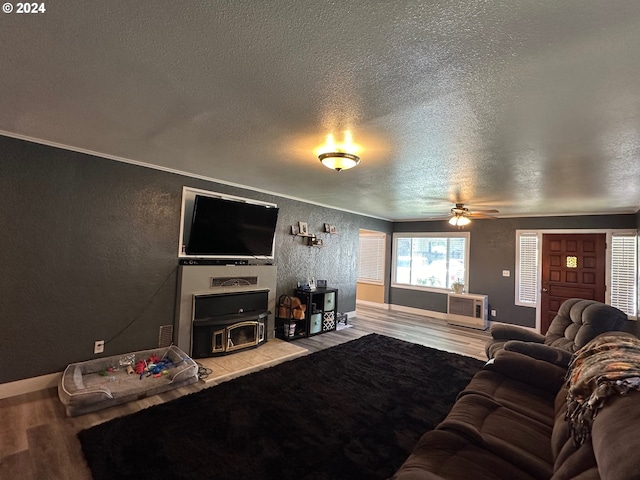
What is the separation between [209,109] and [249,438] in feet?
8.06

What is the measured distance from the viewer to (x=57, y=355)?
2971 mm

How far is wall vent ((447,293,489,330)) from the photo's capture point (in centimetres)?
618

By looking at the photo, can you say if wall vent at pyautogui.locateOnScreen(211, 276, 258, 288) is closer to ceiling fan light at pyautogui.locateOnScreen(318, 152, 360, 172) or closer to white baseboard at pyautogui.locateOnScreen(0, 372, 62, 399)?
white baseboard at pyautogui.locateOnScreen(0, 372, 62, 399)

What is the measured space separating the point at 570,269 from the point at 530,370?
447 centimetres

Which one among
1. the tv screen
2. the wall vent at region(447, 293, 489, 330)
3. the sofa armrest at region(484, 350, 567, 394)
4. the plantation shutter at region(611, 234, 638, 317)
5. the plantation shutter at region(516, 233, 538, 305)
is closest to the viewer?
the sofa armrest at region(484, 350, 567, 394)

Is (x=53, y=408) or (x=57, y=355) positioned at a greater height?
(x=57, y=355)

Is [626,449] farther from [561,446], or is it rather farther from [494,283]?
[494,283]

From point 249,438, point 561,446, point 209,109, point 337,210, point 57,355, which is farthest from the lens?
point 337,210

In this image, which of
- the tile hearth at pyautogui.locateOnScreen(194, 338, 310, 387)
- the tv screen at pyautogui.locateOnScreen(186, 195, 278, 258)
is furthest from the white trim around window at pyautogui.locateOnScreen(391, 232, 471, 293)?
the tv screen at pyautogui.locateOnScreen(186, 195, 278, 258)

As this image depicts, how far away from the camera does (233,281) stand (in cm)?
429

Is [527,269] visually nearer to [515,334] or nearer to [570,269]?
[570,269]

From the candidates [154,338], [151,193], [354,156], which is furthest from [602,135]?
[154,338]

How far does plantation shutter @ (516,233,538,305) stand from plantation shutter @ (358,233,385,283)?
10.3ft

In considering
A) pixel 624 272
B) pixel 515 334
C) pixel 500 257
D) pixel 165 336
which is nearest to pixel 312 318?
pixel 165 336
